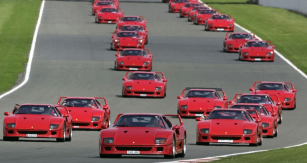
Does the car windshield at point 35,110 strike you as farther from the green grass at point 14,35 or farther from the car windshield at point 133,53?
the car windshield at point 133,53

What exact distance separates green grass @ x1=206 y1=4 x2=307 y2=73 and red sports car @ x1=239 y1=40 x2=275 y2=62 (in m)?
1.77

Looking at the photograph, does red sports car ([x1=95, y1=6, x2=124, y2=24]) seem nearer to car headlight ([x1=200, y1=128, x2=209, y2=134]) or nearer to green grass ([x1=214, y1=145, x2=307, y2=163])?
car headlight ([x1=200, y1=128, x2=209, y2=134])

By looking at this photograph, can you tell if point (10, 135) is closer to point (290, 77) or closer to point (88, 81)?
point (88, 81)

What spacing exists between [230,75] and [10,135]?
23091mm

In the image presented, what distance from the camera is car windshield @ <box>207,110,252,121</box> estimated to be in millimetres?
22953

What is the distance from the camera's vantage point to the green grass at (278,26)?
54.3 metres

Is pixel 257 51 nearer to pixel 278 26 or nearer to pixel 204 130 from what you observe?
pixel 278 26

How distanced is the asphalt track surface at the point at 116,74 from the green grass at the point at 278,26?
2.89 meters

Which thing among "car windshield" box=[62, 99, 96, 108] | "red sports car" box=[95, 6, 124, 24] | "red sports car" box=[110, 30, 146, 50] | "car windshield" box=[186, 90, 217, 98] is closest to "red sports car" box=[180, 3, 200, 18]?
"red sports car" box=[95, 6, 124, 24]

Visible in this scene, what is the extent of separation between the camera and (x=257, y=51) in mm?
48562

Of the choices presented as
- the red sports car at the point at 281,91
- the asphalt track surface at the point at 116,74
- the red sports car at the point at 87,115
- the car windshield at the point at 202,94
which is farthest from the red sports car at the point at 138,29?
the red sports car at the point at 87,115

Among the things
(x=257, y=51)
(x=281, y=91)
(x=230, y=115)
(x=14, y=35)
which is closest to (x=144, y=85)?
(x=281, y=91)

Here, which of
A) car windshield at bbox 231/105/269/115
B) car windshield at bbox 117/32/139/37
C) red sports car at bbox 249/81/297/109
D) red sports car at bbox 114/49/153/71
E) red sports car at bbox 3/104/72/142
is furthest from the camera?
car windshield at bbox 117/32/139/37

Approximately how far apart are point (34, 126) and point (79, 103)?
5.74 meters
